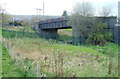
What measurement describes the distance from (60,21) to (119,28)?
403 inches

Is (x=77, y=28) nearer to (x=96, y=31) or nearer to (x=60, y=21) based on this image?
(x=96, y=31)

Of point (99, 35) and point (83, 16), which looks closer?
point (99, 35)

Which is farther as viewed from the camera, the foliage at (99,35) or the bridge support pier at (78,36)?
the bridge support pier at (78,36)

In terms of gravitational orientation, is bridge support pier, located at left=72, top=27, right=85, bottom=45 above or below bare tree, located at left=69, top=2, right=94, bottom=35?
below

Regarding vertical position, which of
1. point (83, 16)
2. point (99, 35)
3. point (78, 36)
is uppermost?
point (83, 16)

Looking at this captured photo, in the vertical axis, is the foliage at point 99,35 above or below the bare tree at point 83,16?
below

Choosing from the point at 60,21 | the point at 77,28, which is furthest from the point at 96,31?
the point at 60,21

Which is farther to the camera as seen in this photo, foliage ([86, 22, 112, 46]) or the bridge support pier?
the bridge support pier

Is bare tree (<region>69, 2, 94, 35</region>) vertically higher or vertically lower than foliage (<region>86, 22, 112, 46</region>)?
higher

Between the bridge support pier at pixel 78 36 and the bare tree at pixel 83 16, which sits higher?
the bare tree at pixel 83 16

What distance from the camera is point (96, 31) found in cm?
2041

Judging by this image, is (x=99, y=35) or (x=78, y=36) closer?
(x=99, y=35)

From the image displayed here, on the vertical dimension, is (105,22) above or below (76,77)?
above

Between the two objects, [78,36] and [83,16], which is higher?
[83,16]
